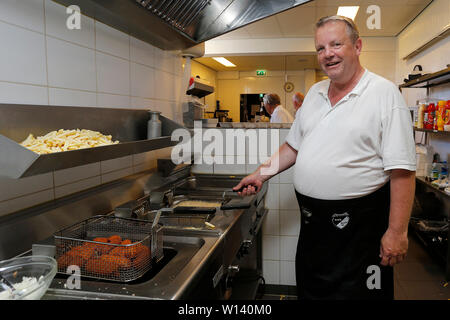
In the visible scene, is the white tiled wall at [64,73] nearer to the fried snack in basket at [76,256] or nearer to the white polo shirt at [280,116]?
the fried snack in basket at [76,256]

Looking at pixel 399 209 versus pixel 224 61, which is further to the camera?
pixel 224 61

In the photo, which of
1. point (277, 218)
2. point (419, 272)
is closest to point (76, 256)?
point (277, 218)

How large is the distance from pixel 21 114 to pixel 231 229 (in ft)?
2.78

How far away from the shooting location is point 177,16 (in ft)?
6.48

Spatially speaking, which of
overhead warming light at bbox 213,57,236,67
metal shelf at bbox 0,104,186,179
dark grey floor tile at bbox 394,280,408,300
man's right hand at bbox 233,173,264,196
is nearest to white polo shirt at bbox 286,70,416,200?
man's right hand at bbox 233,173,264,196

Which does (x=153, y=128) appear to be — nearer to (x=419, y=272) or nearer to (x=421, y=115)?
(x=419, y=272)

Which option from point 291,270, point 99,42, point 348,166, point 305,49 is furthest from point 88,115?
point 305,49

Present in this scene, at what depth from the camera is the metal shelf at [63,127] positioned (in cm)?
81

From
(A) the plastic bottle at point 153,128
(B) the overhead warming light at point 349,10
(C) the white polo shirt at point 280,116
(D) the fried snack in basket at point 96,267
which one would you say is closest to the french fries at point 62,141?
(D) the fried snack in basket at point 96,267

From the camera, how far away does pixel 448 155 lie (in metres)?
3.36

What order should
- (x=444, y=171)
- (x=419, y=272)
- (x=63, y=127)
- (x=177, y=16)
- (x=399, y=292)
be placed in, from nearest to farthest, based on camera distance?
(x=63, y=127) < (x=177, y=16) < (x=399, y=292) < (x=419, y=272) < (x=444, y=171)

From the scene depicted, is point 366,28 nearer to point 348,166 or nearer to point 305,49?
point 305,49

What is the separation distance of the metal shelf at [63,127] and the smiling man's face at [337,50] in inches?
30.5

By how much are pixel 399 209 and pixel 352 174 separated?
0.22m
